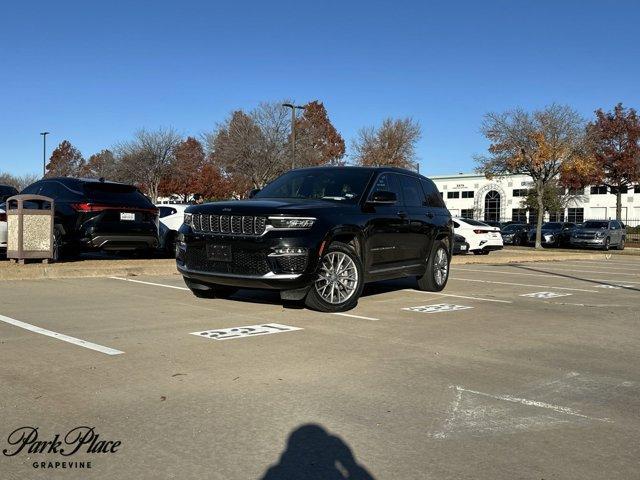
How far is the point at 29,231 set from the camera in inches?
444

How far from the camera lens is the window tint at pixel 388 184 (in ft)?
30.0

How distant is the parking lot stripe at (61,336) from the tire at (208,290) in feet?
7.54

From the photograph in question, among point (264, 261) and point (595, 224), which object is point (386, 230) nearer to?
point (264, 261)

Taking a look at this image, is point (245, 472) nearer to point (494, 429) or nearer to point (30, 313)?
point (494, 429)

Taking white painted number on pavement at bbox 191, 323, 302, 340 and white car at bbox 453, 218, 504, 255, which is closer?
white painted number on pavement at bbox 191, 323, 302, 340

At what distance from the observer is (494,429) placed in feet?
13.1

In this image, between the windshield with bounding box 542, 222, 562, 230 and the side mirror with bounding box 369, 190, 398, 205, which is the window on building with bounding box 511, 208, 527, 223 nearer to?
the windshield with bounding box 542, 222, 562, 230

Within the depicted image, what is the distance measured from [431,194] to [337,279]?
145 inches

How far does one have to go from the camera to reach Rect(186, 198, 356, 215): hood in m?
7.72

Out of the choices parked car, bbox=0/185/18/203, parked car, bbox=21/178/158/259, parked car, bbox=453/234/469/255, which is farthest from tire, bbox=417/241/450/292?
parked car, bbox=0/185/18/203

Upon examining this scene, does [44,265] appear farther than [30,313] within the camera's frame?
Yes

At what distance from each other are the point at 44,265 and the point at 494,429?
9130mm

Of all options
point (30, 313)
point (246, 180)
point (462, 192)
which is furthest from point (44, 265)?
point (462, 192)

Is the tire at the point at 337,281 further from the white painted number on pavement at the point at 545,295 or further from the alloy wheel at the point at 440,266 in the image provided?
the white painted number on pavement at the point at 545,295
